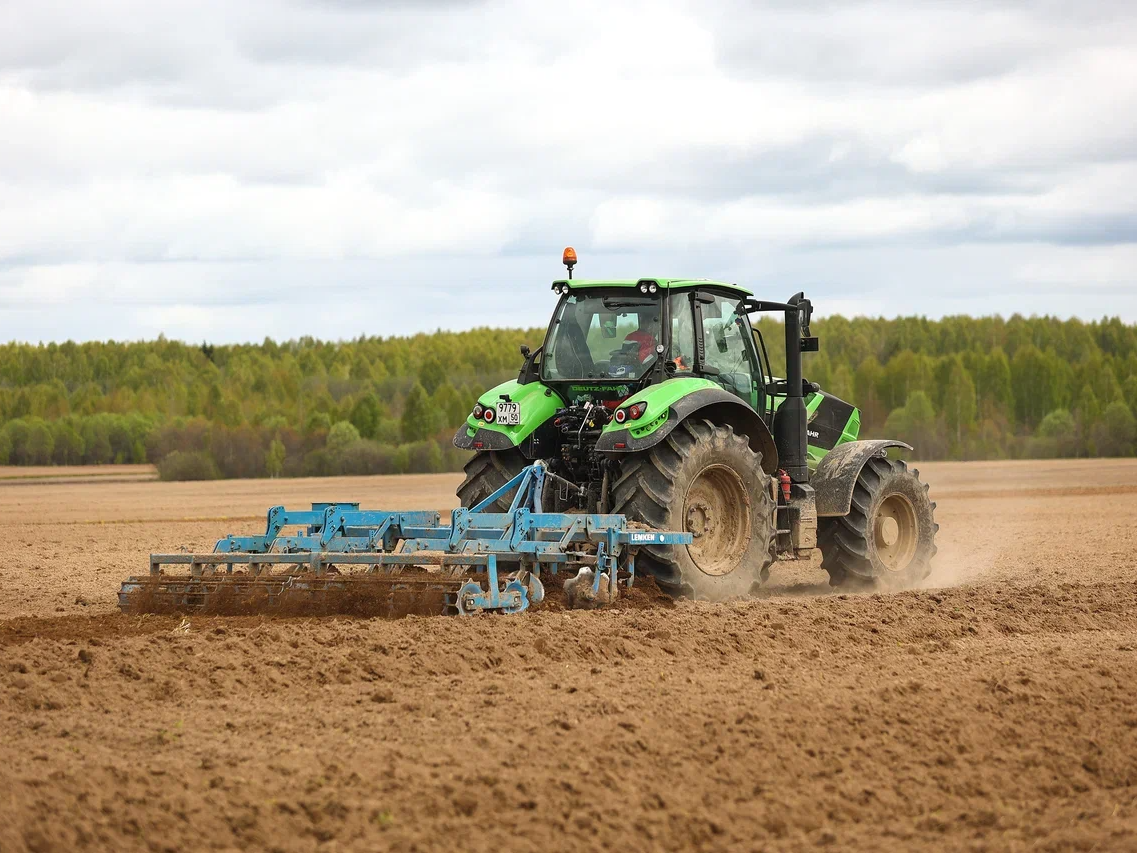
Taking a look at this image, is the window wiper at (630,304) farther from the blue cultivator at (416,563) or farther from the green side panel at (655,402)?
the blue cultivator at (416,563)

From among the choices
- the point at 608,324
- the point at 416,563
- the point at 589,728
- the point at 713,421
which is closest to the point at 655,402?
the point at 713,421

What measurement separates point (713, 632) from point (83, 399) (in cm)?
7714

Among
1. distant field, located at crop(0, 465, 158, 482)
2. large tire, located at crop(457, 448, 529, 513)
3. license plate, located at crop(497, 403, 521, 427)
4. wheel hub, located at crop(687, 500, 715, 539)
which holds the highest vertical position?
license plate, located at crop(497, 403, 521, 427)

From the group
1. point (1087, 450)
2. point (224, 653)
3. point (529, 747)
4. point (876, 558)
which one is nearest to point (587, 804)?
point (529, 747)

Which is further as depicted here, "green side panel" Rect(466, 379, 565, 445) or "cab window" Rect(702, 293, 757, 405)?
"cab window" Rect(702, 293, 757, 405)

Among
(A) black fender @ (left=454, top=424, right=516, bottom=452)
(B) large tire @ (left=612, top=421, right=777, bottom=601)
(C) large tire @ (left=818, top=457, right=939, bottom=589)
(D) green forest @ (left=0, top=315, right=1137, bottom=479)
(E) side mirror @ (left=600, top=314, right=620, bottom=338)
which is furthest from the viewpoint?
(D) green forest @ (left=0, top=315, right=1137, bottom=479)

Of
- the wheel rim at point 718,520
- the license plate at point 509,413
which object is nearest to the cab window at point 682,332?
the wheel rim at point 718,520

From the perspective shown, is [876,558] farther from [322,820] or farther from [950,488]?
[950,488]

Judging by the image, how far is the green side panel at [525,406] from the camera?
32.3 ft

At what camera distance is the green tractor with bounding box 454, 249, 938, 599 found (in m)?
9.23

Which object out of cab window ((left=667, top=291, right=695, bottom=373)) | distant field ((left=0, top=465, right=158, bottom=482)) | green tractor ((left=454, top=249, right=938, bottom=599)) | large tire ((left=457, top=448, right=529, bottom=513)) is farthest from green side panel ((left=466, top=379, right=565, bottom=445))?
distant field ((left=0, top=465, right=158, bottom=482))

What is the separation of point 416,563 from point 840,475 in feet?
13.2

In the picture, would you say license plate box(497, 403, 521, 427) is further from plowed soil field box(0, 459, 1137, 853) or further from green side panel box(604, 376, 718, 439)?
plowed soil field box(0, 459, 1137, 853)

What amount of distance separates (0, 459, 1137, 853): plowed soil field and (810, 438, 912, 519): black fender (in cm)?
128
